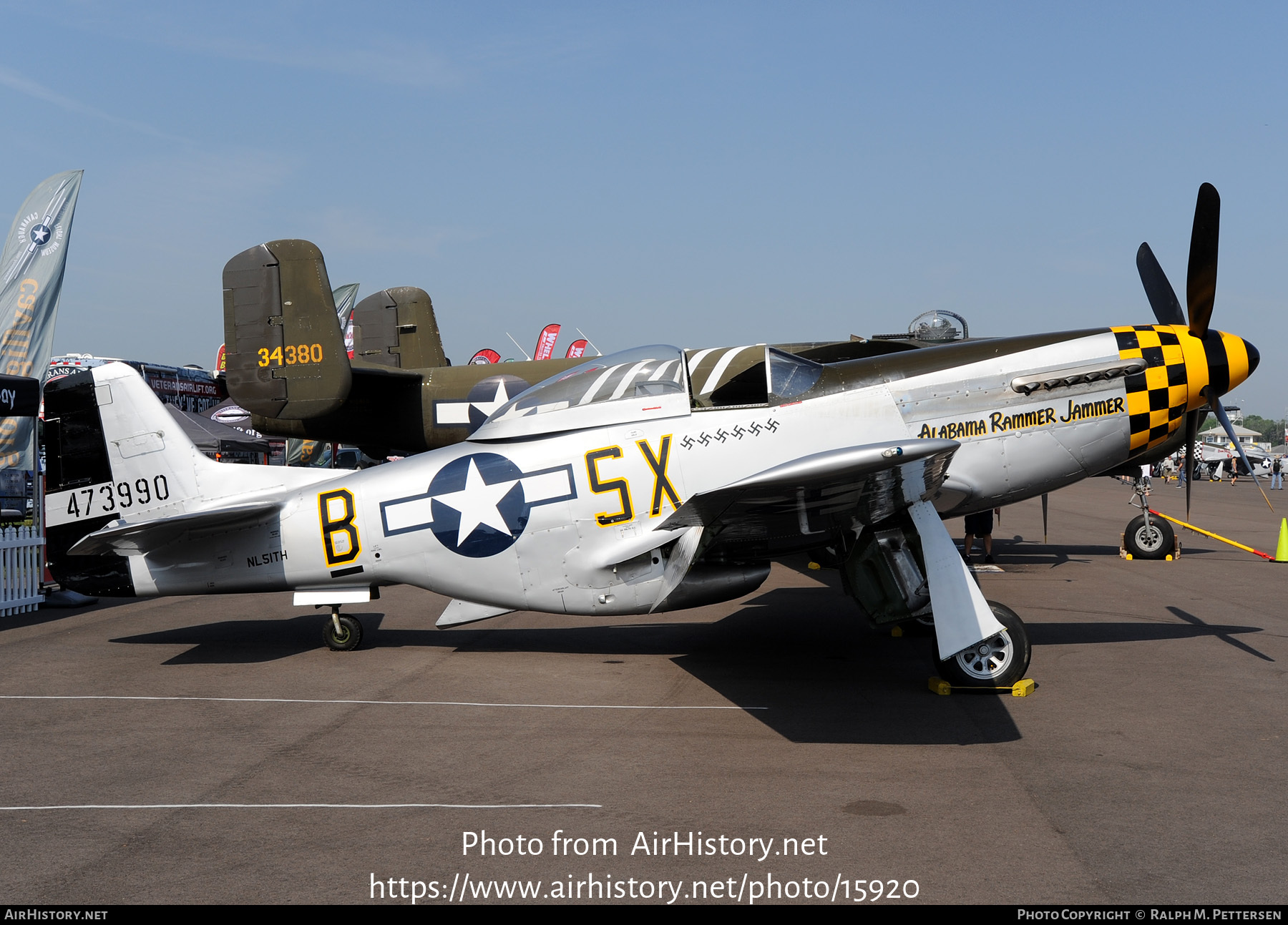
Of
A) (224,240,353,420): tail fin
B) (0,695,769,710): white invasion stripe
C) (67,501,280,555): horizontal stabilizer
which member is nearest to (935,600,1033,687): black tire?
(0,695,769,710): white invasion stripe

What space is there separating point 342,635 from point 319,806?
4.01 metres

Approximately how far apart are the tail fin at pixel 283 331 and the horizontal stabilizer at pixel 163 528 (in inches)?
170

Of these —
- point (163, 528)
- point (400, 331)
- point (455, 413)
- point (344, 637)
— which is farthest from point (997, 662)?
point (400, 331)

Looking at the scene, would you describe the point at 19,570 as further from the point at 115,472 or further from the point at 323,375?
the point at 323,375

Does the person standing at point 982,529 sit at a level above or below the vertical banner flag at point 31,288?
below

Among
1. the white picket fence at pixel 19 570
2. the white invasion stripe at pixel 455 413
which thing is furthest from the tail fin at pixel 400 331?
the white picket fence at pixel 19 570

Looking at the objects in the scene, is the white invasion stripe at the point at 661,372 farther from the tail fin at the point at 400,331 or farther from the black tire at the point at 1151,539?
the tail fin at the point at 400,331

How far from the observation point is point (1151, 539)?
1438 centimetres

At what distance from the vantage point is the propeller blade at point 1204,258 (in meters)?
7.23

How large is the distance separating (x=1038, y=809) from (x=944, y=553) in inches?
83.2

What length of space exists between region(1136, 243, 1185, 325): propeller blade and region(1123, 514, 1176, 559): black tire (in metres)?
6.83
